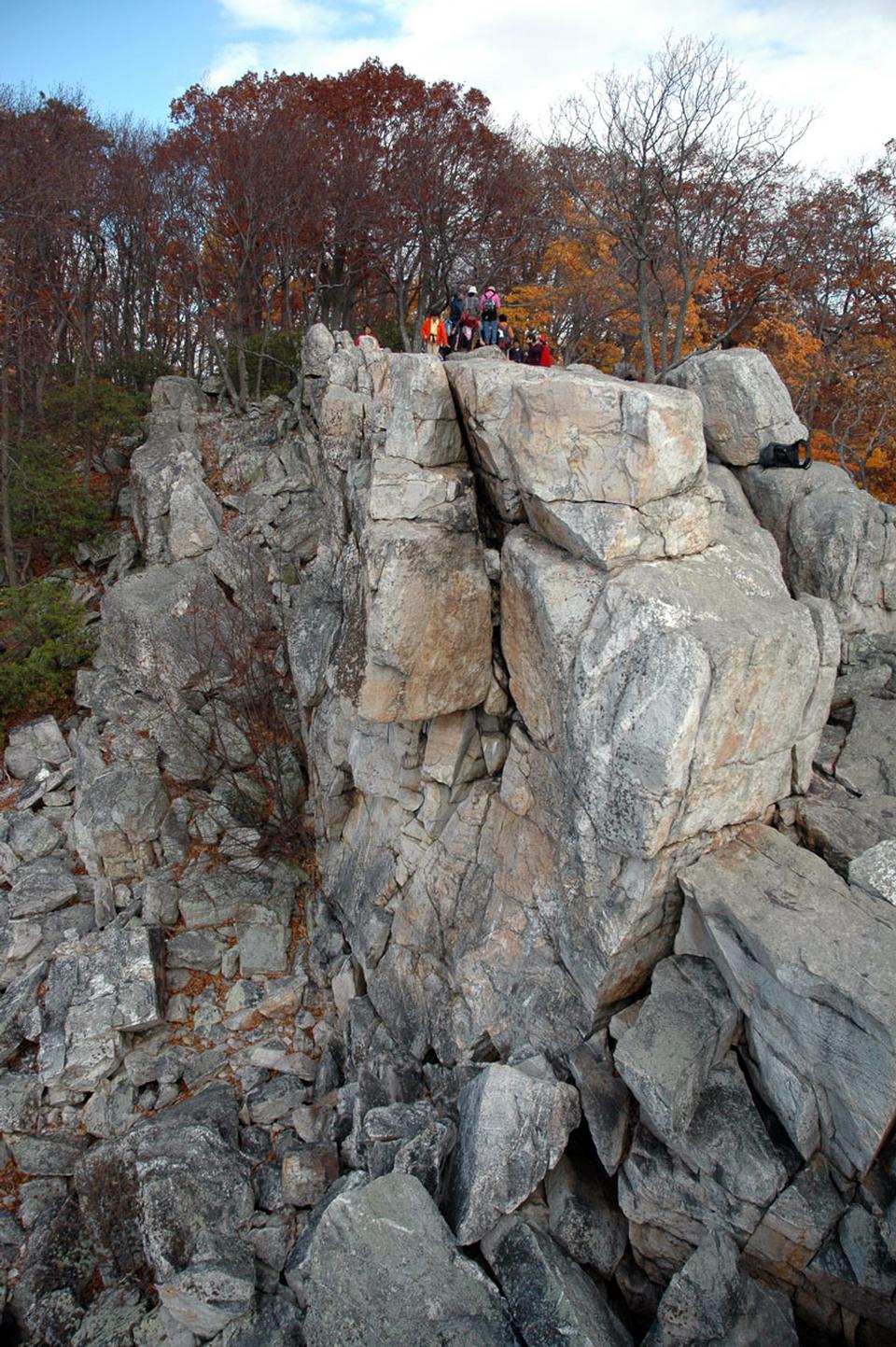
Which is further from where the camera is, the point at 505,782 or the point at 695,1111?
the point at 505,782

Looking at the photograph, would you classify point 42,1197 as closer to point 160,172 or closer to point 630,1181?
point 630,1181

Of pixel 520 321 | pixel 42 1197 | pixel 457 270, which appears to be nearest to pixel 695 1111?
pixel 42 1197

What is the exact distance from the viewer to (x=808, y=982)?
6.81m

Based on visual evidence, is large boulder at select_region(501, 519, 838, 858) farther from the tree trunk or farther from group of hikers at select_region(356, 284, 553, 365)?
the tree trunk

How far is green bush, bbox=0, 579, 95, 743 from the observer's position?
1770cm

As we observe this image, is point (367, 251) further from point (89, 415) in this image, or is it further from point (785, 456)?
point (785, 456)

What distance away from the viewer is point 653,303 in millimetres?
20875

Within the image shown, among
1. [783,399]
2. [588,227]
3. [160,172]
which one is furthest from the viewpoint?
[160,172]

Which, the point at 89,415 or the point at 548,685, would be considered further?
the point at 89,415

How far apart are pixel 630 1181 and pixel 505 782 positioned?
14.3 ft

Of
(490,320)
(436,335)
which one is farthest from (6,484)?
(490,320)

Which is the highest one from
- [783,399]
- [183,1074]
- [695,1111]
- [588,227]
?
[588,227]

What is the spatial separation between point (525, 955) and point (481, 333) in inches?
417

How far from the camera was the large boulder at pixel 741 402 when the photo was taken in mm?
10477
